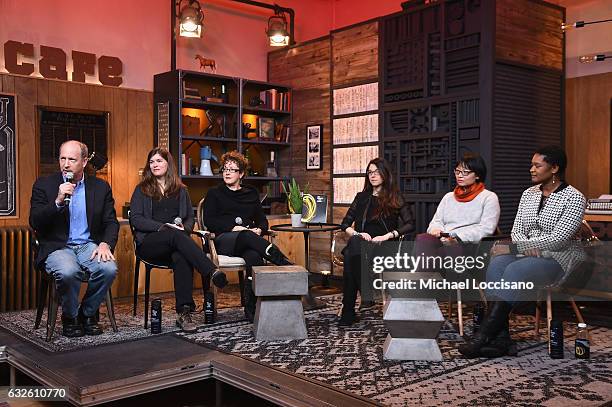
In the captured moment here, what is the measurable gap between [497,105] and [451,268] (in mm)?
1626

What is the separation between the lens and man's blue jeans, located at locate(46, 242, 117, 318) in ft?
12.8

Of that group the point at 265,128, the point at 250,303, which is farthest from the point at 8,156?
the point at 265,128

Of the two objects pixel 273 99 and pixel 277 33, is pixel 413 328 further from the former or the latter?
pixel 277 33

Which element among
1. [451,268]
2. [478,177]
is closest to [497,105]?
[478,177]

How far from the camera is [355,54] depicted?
256 inches

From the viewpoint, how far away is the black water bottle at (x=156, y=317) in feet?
13.6

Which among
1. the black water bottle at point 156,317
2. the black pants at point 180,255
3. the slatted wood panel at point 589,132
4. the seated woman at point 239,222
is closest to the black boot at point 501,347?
the seated woman at point 239,222

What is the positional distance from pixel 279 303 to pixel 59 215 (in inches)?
60.9

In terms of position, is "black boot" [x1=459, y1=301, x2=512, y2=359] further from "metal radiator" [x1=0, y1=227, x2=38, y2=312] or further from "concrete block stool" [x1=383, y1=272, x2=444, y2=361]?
"metal radiator" [x1=0, y1=227, x2=38, y2=312]

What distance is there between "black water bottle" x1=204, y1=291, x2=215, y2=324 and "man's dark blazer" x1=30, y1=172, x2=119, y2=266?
0.76 meters

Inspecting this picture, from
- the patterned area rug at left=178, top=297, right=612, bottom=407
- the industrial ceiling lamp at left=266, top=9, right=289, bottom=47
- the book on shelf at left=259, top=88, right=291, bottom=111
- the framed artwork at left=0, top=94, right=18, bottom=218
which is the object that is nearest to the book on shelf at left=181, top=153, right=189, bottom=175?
the book on shelf at left=259, top=88, right=291, bottom=111

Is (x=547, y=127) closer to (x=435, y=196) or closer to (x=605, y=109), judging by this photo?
(x=605, y=109)

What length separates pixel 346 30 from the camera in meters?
6.61

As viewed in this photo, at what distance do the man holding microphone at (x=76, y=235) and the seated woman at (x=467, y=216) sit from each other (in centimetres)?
219
